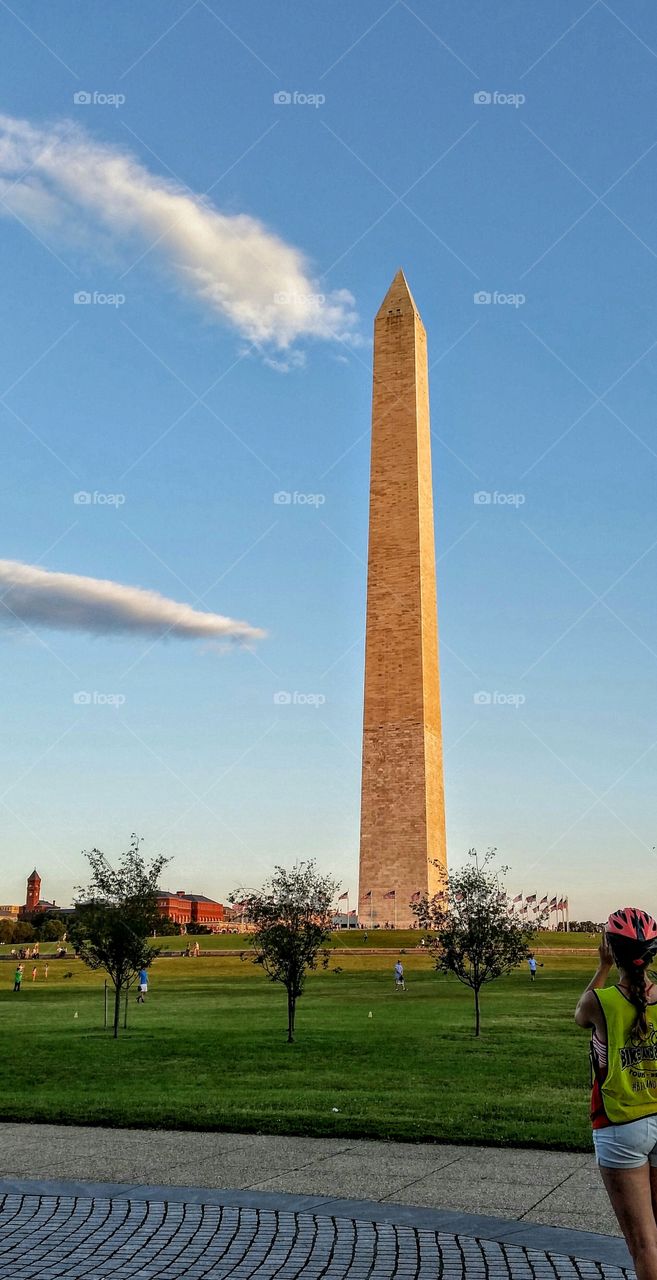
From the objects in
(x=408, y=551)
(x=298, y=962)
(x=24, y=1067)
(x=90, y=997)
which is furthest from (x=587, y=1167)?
(x=408, y=551)

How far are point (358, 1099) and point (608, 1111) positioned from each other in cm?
968

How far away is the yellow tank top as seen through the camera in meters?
4.57

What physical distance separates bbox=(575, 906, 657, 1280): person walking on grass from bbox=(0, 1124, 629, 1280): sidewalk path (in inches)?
98.6

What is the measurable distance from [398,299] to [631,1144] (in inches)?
2485

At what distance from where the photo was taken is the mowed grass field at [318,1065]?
39.3 feet

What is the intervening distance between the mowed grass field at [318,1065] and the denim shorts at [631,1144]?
6.59m

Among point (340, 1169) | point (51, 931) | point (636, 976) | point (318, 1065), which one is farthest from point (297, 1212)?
point (51, 931)

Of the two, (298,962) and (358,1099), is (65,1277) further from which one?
(298,962)

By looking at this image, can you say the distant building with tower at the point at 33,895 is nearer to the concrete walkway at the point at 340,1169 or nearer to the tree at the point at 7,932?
the tree at the point at 7,932

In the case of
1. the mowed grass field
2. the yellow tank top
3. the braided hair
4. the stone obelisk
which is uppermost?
the stone obelisk

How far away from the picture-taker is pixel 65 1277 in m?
6.68

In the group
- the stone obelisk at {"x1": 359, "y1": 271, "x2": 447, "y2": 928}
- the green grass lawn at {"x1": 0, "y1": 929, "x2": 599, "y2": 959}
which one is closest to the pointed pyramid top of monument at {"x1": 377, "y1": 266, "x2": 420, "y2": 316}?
the stone obelisk at {"x1": 359, "y1": 271, "x2": 447, "y2": 928}

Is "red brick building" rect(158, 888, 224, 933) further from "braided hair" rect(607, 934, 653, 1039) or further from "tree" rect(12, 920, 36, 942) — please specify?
"braided hair" rect(607, 934, 653, 1039)

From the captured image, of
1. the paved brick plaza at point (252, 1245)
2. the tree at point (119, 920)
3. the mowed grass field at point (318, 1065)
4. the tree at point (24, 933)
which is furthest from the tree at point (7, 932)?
the paved brick plaza at point (252, 1245)
